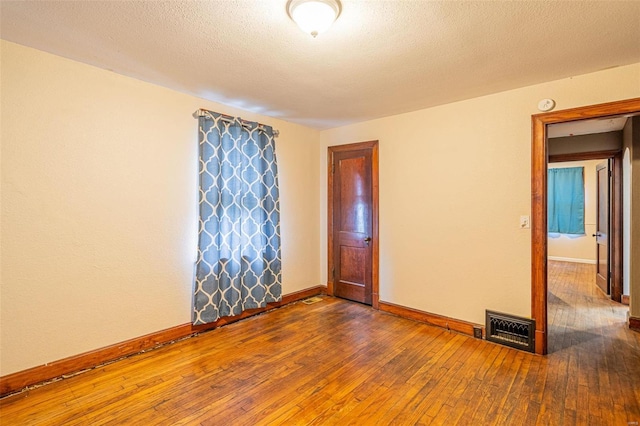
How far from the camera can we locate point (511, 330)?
3.02 meters

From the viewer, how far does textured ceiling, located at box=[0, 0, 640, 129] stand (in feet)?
5.95

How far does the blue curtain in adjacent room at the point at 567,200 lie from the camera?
294 inches

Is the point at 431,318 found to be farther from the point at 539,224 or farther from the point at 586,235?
the point at 586,235

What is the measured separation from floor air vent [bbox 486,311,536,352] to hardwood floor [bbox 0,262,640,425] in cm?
8

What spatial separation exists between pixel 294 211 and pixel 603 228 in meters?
4.94

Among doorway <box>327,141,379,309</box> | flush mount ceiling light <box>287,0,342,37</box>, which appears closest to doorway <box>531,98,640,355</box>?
doorway <box>327,141,379,309</box>

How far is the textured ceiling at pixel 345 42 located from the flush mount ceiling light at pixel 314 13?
7 centimetres

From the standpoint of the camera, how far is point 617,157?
443 cm

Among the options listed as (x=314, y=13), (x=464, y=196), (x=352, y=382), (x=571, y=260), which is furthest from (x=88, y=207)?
(x=571, y=260)

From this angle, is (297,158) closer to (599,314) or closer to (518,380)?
(518,380)

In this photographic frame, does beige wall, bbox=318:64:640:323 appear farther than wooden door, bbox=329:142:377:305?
No

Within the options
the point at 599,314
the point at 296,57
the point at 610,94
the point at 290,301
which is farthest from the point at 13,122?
the point at 599,314

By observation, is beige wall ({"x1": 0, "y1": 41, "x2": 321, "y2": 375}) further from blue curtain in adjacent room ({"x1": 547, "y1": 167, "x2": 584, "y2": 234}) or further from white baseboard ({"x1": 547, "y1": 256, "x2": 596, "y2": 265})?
white baseboard ({"x1": 547, "y1": 256, "x2": 596, "y2": 265})

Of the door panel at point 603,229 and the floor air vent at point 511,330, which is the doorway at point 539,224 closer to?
the floor air vent at point 511,330
